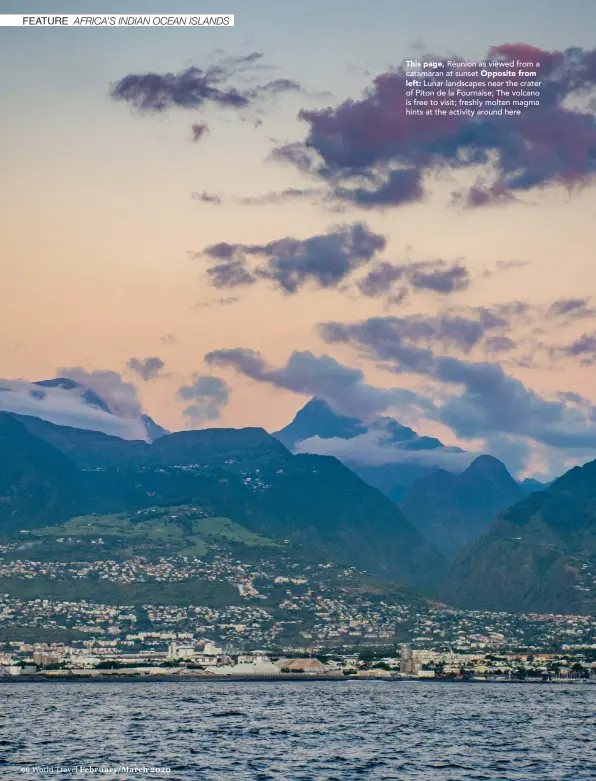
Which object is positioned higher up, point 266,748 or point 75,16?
point 75,16

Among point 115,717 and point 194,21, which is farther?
point 115,717

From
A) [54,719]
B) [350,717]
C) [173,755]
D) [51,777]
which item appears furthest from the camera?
[350,717]

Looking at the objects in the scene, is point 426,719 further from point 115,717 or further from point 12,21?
point 12,21

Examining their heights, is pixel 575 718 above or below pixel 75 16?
below

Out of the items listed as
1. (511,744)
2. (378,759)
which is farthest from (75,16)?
(511,744)

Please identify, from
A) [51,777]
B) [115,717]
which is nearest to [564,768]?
[51,777]

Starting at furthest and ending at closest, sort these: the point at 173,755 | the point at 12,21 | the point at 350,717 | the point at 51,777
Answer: the point at 350,717 < the point at 173,755 < the point at 12,21 < the point at 51,777

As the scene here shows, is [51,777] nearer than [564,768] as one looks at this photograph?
Yes

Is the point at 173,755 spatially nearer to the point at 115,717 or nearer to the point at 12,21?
the point at 115,717

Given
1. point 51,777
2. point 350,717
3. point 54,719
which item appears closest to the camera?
point 51,777
